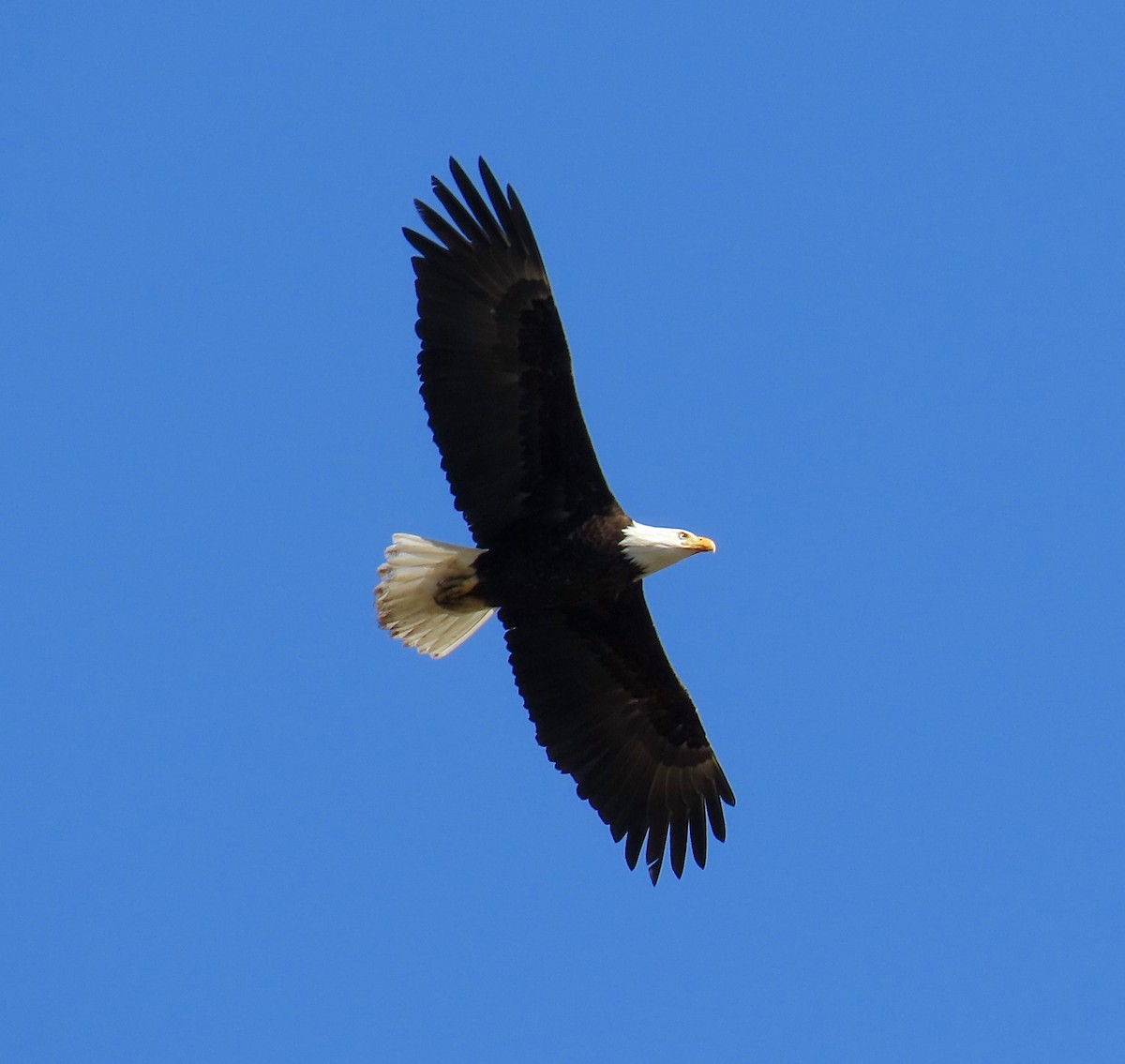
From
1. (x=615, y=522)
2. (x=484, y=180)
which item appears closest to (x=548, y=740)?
(x=615, y=522)

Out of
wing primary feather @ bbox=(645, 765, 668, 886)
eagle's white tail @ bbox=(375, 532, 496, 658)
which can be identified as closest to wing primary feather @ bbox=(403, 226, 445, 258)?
eagle's white tail @ bbox=(375, 532, 496, 658)

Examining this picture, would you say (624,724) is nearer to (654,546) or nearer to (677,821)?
(677,821)

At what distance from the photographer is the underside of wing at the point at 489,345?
1096cm

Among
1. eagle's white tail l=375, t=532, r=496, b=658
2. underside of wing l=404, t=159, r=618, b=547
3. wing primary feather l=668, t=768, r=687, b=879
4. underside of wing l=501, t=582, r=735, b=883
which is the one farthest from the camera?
wing primary feather l=668, t=768, r=687, b=879

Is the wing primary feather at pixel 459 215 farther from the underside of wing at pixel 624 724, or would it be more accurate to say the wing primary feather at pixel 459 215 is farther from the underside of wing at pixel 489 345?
the underside of wing at pixel 624 724

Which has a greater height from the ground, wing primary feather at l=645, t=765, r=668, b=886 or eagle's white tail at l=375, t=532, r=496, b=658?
eagle's white tail at l=375, t=532, r=496, b=658

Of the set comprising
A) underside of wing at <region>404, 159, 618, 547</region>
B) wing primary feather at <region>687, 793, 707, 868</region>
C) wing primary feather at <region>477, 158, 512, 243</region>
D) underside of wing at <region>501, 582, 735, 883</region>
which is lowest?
wing primary feather at <region>687, 793, 707, 868</region>

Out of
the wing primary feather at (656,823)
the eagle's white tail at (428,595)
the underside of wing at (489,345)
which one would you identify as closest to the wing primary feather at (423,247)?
the underside of wing at (489,345)

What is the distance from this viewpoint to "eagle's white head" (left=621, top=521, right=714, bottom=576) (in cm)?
1123

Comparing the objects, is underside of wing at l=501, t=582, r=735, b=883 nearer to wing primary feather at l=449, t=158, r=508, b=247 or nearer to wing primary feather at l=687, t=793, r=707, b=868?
wing primary feather at l=687, t=793, r=707, b=868

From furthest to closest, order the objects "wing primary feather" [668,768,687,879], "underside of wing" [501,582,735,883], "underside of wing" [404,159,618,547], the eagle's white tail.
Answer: "wing primary feather" [668,768,687,879], "underside of wing" [501,582,735,883], the eagle's white tail, "underside of wing" [404,159,618,547]

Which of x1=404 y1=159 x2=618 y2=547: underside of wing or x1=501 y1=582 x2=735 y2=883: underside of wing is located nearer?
x1=404 y1=159 x2=618 y2=547: underside of wing

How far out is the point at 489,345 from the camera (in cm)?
1102

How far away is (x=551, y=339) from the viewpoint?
11016 mm
